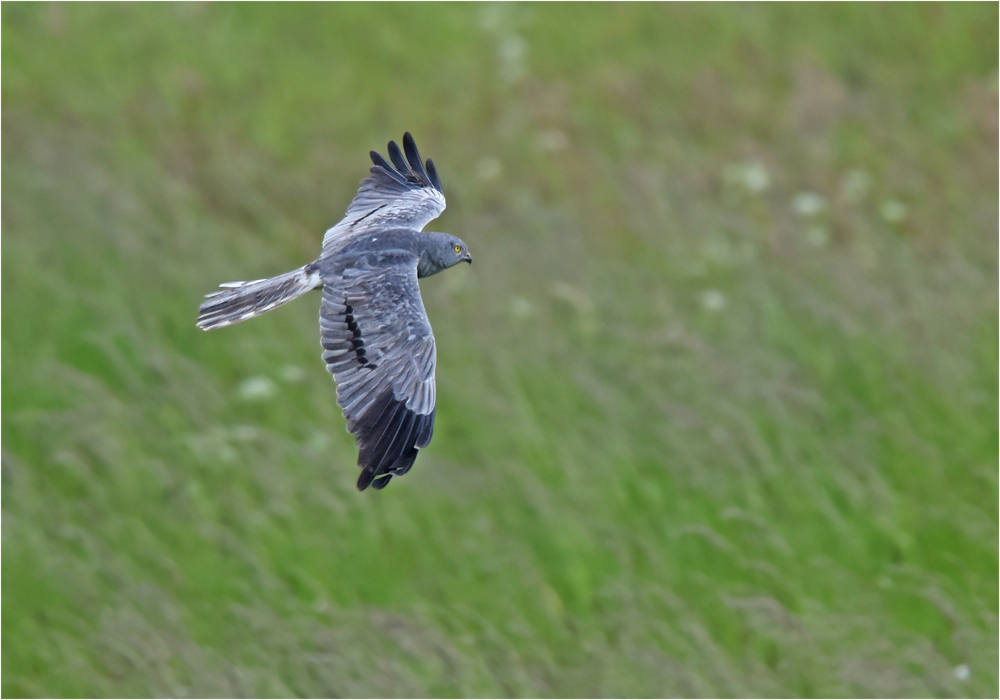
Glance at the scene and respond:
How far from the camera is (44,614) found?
18.1ft

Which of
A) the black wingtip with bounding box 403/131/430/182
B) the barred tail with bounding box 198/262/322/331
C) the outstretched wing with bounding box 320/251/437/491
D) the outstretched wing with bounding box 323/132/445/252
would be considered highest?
the black wingtip with bounding box 403/131/430/182

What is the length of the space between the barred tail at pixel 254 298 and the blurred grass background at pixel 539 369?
58.7 inches

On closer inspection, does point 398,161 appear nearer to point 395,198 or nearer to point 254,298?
point 395,198

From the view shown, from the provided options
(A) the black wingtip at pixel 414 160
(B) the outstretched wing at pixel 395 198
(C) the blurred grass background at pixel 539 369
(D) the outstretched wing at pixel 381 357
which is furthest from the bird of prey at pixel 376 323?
(C) the blurred grass background at pixel 539 369

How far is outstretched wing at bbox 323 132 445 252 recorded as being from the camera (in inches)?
199

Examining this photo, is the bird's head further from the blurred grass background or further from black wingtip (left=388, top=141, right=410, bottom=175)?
the blurred grass background

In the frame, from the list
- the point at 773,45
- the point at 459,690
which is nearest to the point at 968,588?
the point at 459,690

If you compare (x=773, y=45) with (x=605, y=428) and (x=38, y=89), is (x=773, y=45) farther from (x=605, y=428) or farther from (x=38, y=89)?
(x=38, y=89)

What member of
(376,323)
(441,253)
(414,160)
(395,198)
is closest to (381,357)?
(376,323)

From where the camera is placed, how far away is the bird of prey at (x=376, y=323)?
12.2 feet

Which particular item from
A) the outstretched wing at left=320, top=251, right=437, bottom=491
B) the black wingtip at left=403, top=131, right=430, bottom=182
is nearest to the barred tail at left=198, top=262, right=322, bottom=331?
the outstretched wing at left=320, top=251, right=437, bottom=491

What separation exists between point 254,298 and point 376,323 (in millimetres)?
635

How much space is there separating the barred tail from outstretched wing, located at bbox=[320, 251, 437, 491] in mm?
104

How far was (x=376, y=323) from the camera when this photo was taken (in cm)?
407
